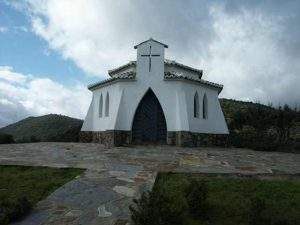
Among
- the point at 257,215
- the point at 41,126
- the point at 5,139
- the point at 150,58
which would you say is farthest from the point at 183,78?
the point at 41,126

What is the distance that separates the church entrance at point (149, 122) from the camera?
23641 mm

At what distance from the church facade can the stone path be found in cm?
370

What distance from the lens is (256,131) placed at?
106 ft

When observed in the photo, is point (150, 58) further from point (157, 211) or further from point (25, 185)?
point (157, 211)

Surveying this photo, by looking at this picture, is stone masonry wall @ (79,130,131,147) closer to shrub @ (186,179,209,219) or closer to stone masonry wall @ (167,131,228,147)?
stone masonry wall @ (167,131,228,147)

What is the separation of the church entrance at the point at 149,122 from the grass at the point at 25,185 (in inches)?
408

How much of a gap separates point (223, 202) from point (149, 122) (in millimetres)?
13401

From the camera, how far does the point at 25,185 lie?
1162 centimetres

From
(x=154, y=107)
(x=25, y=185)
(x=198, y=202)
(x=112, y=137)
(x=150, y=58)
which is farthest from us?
(x=154, y=107)

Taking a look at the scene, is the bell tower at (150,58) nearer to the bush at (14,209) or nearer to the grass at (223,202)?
the grass at (223,202)

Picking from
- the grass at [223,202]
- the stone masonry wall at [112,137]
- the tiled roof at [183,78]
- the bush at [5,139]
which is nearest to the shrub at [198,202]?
the grass at [223,202]

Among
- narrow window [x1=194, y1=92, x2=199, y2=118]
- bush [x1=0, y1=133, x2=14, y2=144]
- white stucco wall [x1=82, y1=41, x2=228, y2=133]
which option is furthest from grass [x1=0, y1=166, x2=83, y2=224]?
bush [x1=0, y1=133, x2=14, y2=144]

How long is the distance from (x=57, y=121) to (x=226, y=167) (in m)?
39.2

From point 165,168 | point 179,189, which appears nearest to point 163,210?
point 179,189
